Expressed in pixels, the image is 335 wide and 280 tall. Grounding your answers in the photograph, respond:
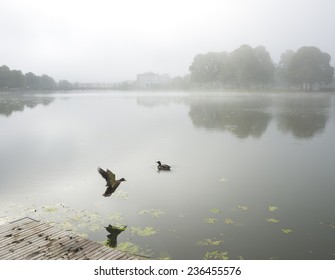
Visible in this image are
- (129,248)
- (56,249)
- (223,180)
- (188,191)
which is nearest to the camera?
(56,249)

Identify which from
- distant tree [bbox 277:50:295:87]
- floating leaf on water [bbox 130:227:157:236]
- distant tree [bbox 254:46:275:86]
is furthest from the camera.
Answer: distant tree [bbox 277:50:295:87]

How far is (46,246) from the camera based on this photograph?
32.2 ft

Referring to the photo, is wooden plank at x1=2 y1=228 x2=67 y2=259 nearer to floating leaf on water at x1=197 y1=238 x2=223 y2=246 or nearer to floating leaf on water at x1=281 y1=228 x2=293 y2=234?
floating leaf on water at x1=197 y1=238 x2=223 y2=246

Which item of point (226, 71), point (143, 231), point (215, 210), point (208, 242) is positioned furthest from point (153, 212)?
point (226, 71)

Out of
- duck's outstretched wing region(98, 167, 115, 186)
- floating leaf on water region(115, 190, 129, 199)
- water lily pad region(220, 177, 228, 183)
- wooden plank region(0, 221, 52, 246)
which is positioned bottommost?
water lily pad region(220, 177, 228, 183)

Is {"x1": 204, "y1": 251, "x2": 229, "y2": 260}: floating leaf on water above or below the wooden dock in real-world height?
below

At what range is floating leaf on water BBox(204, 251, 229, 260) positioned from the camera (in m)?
10.2

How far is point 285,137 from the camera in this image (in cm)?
3228

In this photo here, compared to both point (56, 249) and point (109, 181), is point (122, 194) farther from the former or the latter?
point (56, 249)

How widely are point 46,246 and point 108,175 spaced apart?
708cm

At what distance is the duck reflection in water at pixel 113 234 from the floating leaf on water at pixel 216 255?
10.3ft

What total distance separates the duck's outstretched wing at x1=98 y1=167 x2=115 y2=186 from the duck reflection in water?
14.7 ft

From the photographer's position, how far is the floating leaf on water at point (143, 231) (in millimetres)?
11898

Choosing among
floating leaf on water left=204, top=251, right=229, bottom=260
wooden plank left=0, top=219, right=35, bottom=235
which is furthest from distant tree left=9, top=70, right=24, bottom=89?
floating leaf on water left=204, top=251, right=229, bottom=260
